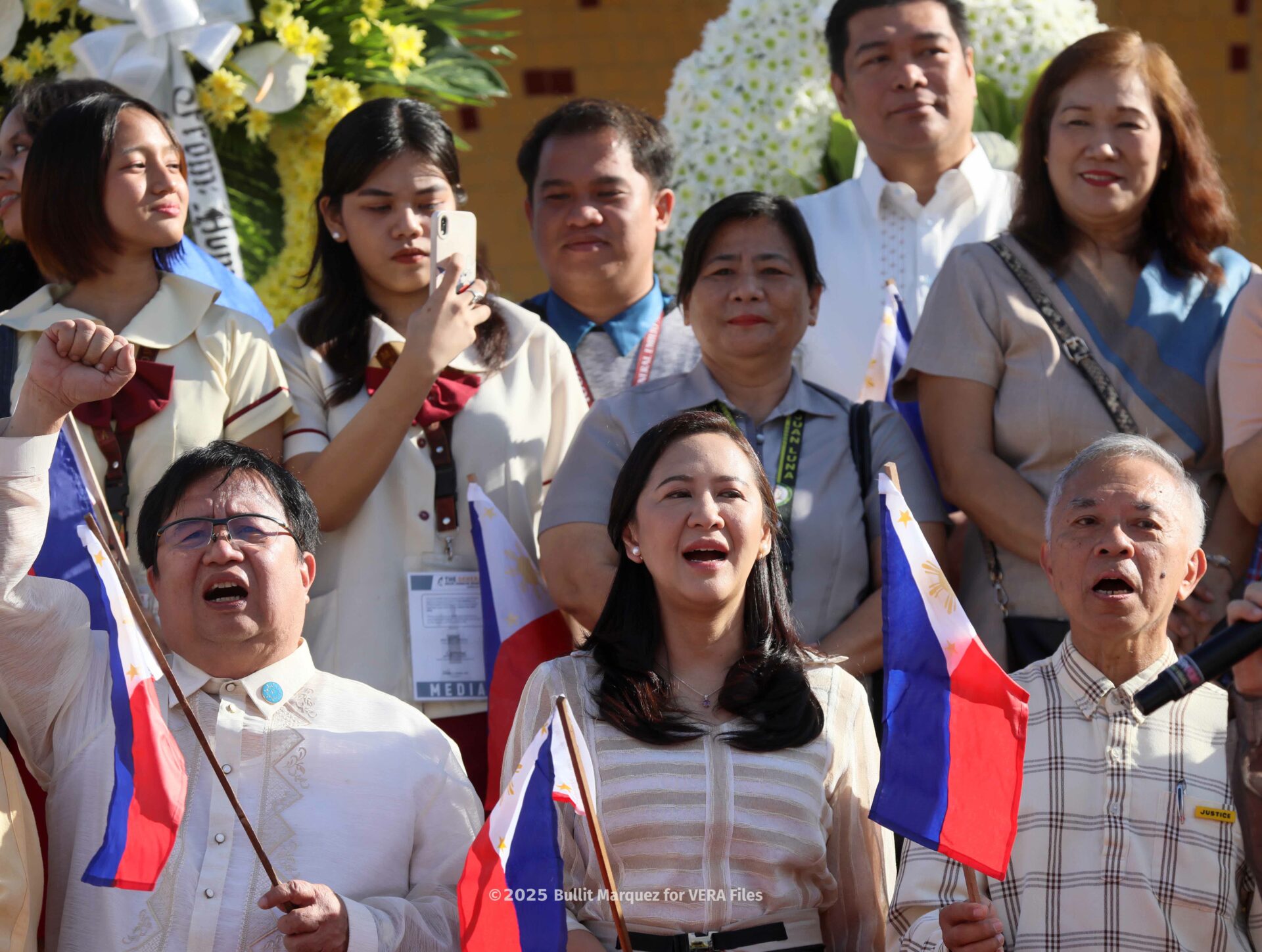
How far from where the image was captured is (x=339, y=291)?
432 cm

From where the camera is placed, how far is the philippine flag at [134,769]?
2.97 meters

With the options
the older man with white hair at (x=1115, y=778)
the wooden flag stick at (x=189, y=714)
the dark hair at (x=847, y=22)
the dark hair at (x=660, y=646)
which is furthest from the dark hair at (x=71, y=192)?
the older man with white hair at (x=1115, y=778)

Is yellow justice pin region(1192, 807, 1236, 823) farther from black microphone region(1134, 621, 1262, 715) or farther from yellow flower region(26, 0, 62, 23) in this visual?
yellow flower region(26, 0, 62, 23)

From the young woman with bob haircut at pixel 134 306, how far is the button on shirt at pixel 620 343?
0.86 m

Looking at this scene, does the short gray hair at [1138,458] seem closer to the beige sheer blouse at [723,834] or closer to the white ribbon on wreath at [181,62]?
the beige sheer blouse at [723,834]

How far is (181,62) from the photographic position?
484 centimetres

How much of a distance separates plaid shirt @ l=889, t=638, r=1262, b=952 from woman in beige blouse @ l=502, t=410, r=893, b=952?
180mm

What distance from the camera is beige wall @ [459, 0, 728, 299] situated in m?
7.04

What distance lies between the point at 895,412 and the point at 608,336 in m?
0.85

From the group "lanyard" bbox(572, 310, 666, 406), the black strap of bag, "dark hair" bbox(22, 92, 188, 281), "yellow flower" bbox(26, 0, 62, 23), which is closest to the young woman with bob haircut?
"dark hair" bbox(22, 92, 188, 281)

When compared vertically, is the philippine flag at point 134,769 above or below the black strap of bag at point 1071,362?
below

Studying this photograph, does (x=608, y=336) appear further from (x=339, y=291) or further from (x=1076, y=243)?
(x=1076, y=243)

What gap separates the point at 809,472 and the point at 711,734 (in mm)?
806

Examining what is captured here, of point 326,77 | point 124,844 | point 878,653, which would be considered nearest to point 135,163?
point 326,77
